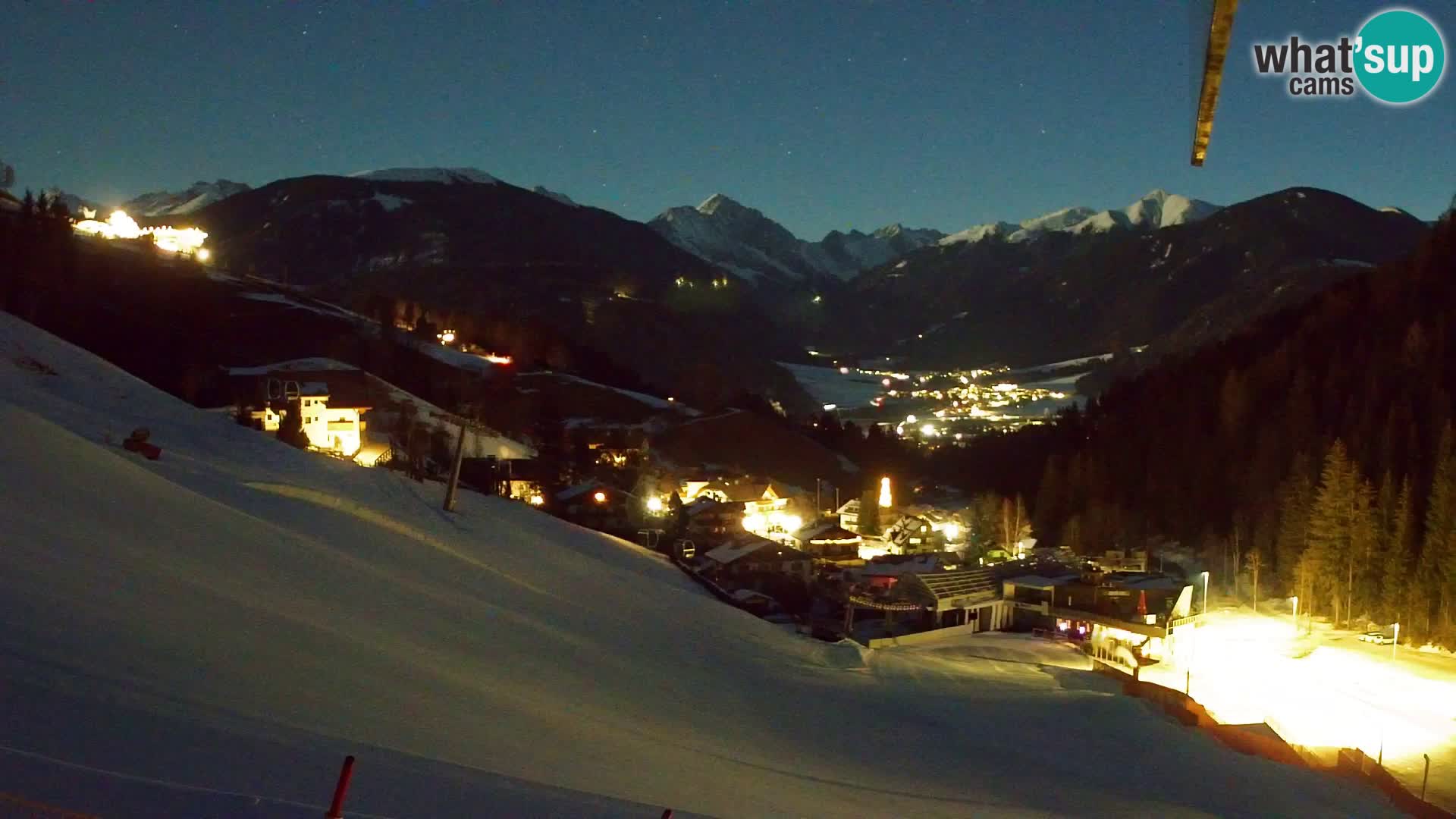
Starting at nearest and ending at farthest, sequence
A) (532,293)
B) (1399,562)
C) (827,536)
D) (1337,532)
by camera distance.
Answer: (1399,562), (1337,532), (827,536), (532,293)

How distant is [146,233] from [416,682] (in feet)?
271

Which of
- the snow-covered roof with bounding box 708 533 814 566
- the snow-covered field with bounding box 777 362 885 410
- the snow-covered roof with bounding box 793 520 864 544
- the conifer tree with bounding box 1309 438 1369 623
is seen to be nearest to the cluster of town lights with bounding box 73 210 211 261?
the snow-covered roof with bounding box 793 520 864 544

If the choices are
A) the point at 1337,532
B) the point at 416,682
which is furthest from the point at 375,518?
the point at 1337,532

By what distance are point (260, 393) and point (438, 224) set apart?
166232mm

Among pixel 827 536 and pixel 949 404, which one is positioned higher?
pixel 949 404

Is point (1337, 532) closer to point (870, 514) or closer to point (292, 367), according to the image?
point (870, 514)

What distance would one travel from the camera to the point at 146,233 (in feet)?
247

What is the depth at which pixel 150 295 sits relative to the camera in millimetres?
58438

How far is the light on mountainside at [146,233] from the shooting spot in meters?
72.3

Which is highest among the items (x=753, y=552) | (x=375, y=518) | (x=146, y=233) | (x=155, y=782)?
(x=146, y=233)

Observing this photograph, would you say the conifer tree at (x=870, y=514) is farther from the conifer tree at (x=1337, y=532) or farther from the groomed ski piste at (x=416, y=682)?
the groomed ski piste at (x=416, y=682)

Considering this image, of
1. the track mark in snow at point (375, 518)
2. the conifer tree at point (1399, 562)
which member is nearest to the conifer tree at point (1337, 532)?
the conifer tree at point (1399, 562)

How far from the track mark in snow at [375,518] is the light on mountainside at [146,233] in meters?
69.1

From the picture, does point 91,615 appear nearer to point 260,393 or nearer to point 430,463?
point 430,463
